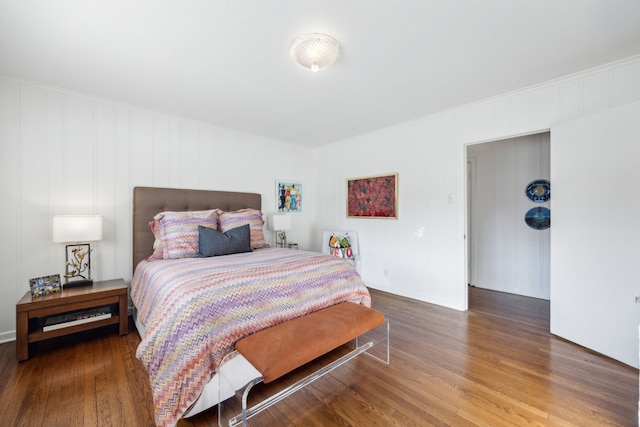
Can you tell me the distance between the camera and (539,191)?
364 centimetres

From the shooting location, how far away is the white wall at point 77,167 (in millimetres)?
2451

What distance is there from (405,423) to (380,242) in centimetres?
269

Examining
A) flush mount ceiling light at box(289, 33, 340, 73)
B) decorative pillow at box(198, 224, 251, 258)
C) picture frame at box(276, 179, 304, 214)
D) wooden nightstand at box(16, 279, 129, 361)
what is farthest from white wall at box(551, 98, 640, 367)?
wooden nightstand at box(16, 279, 129, 361)

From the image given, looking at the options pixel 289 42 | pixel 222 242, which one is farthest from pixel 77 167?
pixel 289 42

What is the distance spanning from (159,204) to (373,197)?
292 centimetres

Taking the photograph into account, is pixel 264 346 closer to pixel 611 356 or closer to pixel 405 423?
pixel 405 423

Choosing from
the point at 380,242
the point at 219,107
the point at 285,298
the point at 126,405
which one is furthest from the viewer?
the point at 380,242

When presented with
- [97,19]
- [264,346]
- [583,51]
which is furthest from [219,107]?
[583,51]

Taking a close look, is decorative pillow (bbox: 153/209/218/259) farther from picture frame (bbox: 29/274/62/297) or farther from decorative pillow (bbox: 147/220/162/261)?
picture frame (bbox: 29/274/62/297)

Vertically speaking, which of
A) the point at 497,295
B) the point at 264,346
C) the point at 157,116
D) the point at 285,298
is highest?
the point at 157,116

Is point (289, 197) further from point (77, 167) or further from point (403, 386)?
point (403, 386)

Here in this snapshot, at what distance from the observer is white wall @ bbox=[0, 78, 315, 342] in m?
2.45

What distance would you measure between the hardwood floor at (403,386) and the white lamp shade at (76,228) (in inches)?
37.9

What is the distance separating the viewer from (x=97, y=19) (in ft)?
5.55
